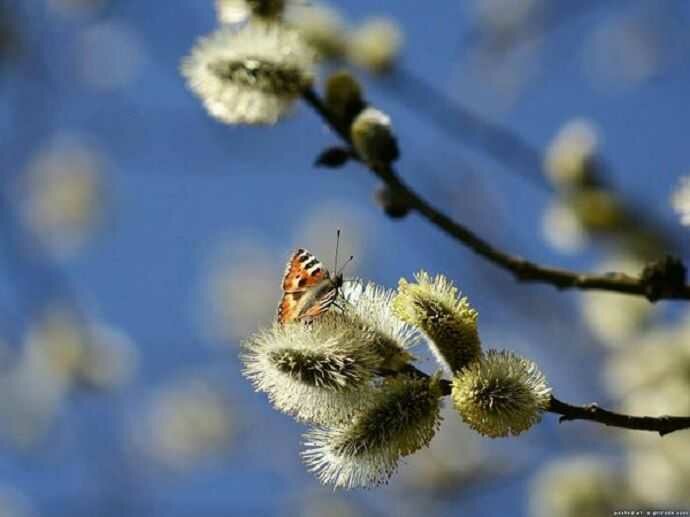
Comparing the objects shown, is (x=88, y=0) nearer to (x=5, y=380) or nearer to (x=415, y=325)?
(x=5, y=380)

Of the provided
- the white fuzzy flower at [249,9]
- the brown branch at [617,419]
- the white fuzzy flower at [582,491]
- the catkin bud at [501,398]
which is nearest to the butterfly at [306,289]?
the catkin bud at [501,398]

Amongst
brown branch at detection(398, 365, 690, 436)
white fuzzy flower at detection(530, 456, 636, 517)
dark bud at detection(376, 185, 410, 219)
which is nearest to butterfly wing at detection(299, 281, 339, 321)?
brown branch at detection(398, 365, 690, 436)

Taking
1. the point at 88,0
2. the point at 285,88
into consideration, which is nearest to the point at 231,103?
the point at 285,88

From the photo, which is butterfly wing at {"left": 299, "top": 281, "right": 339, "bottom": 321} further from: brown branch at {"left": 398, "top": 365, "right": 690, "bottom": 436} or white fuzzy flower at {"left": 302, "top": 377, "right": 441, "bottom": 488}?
brown branch at {"left": 398, "top": 365, "right": 690, "bottom": 436}

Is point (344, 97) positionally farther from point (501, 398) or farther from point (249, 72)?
point (501, 398)

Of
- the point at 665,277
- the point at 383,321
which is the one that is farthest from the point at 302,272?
the point at 665,277

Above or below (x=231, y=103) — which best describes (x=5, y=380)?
above
